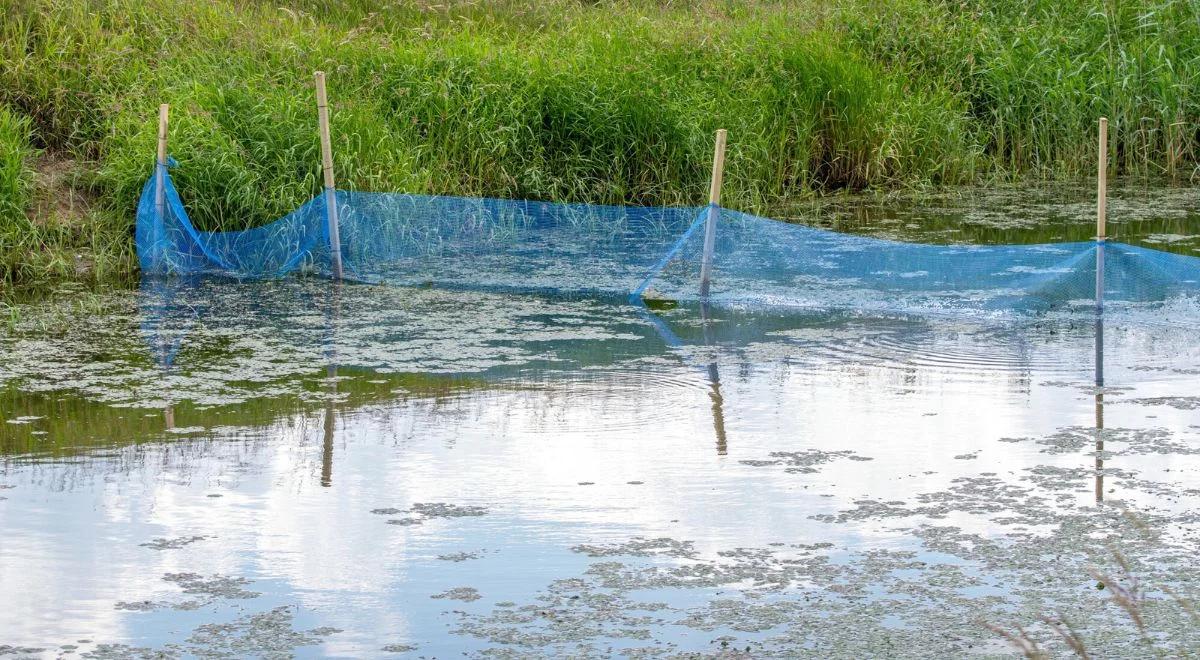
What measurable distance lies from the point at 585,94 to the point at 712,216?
10.9ft

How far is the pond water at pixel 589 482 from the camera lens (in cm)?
443

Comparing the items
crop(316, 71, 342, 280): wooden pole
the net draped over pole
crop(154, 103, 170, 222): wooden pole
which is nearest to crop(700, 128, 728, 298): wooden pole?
the net draped over pole

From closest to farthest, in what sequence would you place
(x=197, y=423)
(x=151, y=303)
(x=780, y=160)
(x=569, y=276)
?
(x=197, y=423) → (x=151, y=303) → (x=569, y=276) → (x=780, y=160)

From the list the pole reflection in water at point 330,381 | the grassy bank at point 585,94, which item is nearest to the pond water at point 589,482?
the pole reflection in water at point 330,381

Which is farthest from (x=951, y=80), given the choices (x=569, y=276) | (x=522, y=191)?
(x=569, y=276)

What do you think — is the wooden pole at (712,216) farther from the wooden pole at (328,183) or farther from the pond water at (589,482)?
the wooden pole at (328,183)

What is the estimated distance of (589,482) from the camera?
5.76 m

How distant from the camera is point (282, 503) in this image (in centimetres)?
557

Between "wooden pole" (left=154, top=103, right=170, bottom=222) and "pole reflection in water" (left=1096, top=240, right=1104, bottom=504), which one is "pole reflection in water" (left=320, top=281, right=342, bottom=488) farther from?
"pole reflection in water" (left=1096, top=240, right=1104, bottom=504)

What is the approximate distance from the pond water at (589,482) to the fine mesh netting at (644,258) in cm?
24

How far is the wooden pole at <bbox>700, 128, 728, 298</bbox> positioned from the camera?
8750mm

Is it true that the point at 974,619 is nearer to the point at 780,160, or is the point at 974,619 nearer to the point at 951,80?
the point at 780,160

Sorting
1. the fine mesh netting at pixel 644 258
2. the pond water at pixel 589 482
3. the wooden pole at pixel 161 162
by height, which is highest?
the wooden pole at pixel 161 162

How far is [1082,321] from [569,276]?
317cm
